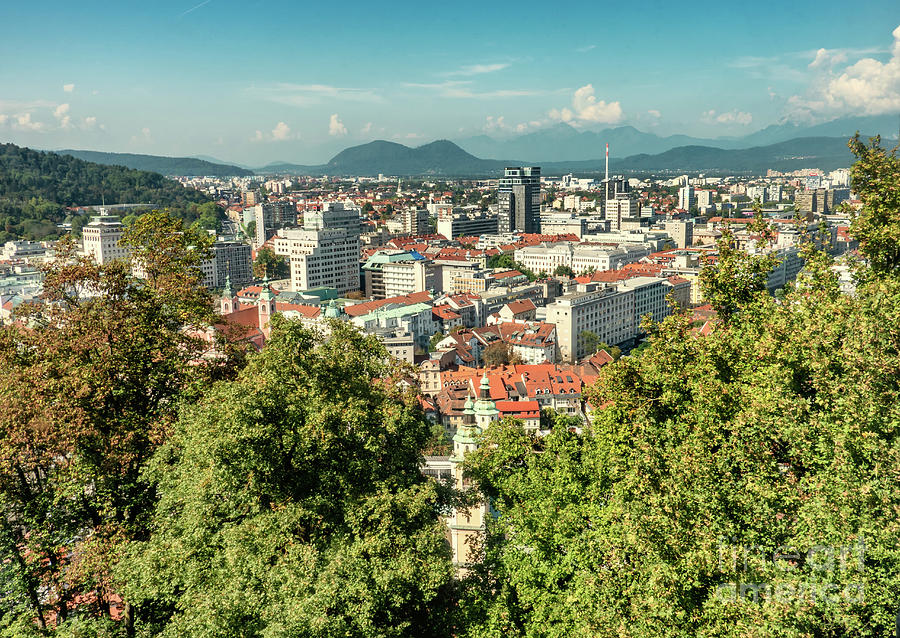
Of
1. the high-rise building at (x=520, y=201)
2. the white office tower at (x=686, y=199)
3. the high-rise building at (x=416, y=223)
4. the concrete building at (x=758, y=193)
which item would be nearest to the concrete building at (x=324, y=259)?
the high-rise building at (x=416, y=223)

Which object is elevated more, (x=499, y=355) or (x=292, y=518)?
(x=292, y=518)

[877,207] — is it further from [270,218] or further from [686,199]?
[686,199]

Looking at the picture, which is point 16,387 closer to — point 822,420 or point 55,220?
point 822,420

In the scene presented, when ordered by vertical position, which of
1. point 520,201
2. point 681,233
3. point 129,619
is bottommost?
point 129,619

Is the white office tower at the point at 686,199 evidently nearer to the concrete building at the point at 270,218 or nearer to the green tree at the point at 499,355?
the concrete building at the point at 270,218

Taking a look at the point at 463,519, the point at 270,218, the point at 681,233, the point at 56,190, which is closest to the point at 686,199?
the point at 681,233

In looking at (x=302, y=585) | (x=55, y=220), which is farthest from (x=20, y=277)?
(x=302, y=585)

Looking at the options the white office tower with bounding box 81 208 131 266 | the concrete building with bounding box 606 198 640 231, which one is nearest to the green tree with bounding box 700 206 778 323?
the white office tower with bounding box 81 208 131 266
